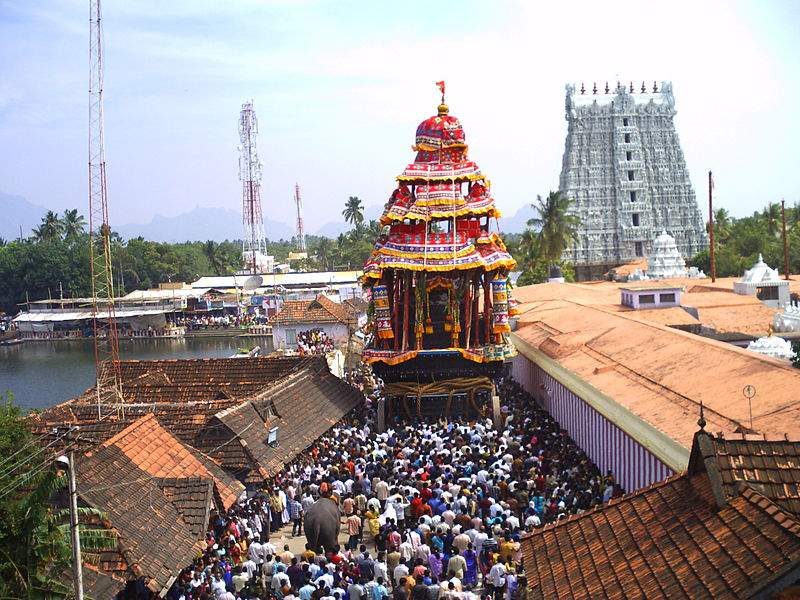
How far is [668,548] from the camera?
25.7 ft

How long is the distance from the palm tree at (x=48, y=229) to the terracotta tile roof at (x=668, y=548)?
109m

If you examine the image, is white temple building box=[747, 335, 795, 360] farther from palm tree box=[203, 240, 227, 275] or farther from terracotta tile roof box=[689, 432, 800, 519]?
palm tree box=[203, 240, 227, 275]

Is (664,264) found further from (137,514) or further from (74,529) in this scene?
(74,529)

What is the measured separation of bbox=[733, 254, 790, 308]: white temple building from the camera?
37812mm

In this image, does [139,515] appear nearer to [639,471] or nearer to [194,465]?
[194,465]

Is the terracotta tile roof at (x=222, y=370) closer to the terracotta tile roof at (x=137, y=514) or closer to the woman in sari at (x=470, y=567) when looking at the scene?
the terracotta tile roof at (x=137, y=514)

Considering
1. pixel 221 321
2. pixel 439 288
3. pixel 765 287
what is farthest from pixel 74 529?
pixel 221 321

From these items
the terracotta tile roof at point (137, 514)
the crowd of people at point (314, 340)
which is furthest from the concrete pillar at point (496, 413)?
the crowd of people at point (314, 340)

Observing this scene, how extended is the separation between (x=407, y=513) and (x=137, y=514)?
199 inches

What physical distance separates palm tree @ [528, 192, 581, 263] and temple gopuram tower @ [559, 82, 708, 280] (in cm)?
911

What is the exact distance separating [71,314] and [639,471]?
70.8 m

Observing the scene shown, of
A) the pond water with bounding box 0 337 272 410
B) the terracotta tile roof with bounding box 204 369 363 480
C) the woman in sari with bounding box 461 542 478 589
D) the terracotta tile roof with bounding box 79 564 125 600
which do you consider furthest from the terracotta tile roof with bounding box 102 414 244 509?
the pond water with bounding box 0 337 272 410

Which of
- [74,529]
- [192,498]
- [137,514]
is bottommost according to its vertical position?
[192,498]

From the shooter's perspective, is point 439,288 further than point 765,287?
No
